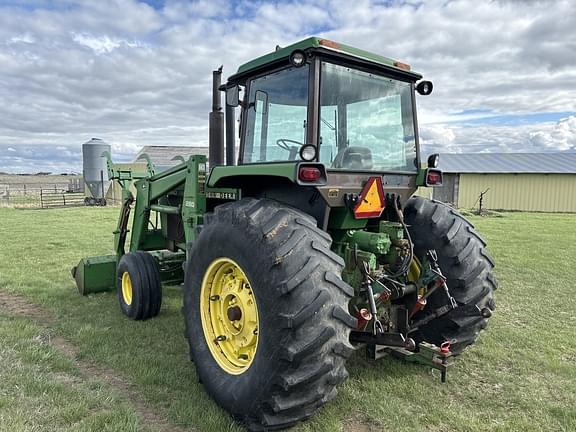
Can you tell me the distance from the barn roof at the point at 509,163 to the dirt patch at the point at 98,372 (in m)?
24.6

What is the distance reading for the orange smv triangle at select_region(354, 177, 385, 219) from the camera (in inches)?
134

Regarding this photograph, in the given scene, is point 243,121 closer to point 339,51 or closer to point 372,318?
point 339,51

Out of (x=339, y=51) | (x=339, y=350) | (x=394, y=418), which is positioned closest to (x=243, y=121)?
(x=339, y=51)

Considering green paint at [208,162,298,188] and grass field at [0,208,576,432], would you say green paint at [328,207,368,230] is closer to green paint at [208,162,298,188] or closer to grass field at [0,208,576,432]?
green paint at [208,162,298,188]

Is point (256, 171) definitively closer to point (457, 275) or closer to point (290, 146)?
point (290, 146)

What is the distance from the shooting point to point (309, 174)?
9.84ft

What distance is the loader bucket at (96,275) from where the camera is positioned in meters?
6.17

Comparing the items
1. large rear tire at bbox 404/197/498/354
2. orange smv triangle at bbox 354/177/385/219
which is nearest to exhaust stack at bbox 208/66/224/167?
orange smv triangle at bbox 354/177/385/219

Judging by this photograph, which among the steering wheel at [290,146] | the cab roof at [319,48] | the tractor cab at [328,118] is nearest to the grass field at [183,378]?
the tractor cab at [328,118]

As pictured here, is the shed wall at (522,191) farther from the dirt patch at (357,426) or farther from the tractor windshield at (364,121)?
the dirt patch at (357,426)

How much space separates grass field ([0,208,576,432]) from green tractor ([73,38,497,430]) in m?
0.32

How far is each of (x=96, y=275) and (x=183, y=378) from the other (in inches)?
119

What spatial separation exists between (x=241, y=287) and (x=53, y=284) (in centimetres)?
481

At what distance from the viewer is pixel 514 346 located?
461 cm
